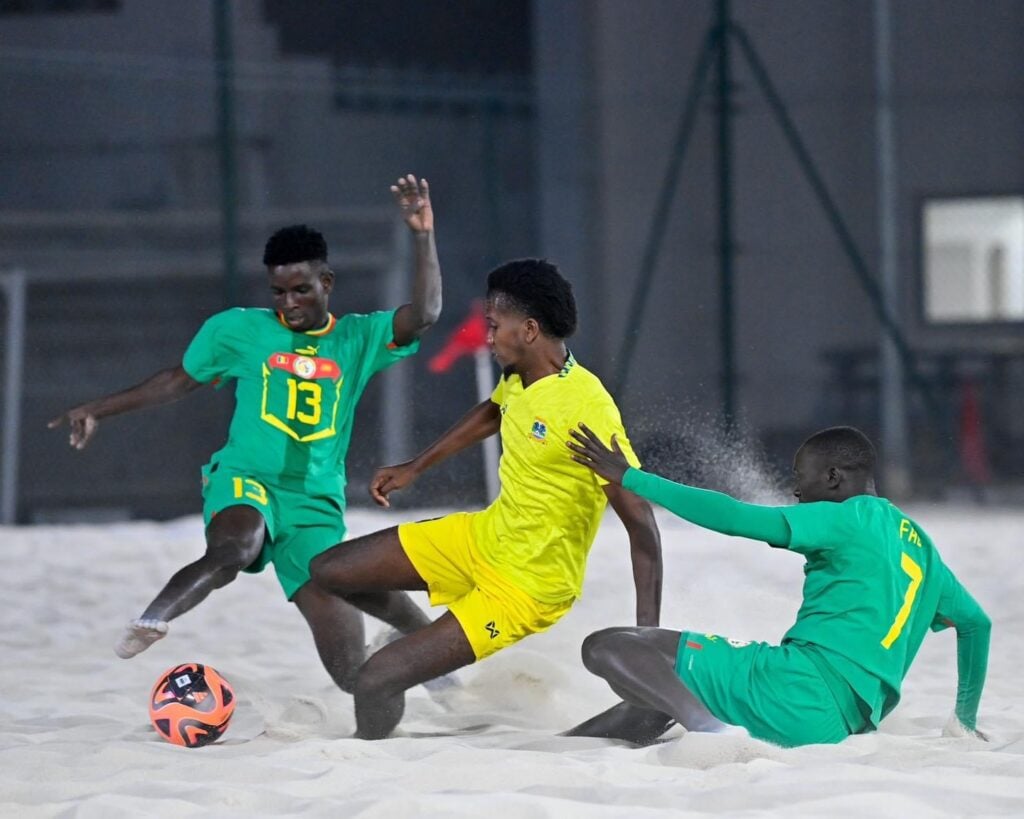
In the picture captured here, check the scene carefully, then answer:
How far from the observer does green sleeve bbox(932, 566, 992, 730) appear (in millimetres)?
3699

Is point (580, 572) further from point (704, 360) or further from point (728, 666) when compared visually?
point (704, 360)

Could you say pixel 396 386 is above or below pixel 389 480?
below

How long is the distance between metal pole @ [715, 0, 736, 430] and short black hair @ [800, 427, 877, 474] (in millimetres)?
6836

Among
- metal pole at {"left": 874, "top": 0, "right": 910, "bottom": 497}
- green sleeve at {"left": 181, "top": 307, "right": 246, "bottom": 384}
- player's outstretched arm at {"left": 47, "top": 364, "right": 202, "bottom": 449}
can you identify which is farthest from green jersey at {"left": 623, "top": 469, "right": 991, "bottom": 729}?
metal pole at {"left": 874, "top": 0, "right": 910, "bottom": 497}

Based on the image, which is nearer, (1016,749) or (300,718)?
(1016,749)

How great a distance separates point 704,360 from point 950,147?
8.69ft

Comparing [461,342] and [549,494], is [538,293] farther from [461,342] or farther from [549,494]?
[461,342]

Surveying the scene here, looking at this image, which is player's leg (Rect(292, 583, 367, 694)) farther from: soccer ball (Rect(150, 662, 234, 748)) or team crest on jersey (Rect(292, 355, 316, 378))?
team crest on jersey (Rect(292, 355, 316, 378))

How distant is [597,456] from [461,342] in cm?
633

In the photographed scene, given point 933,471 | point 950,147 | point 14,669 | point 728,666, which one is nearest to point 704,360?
point 933,471

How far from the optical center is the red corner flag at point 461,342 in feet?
31.9

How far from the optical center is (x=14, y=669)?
5164mm

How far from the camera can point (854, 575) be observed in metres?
3.53

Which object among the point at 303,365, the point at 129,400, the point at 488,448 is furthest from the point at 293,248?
the point at 488,448
